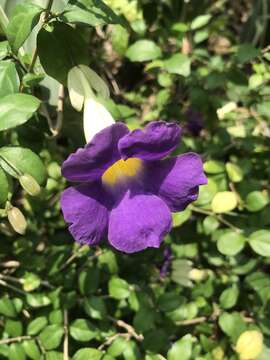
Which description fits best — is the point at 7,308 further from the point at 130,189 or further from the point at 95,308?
the point at 130,189

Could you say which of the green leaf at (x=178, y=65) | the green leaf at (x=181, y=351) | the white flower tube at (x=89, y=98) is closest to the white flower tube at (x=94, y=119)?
the white flower tube at (x=89, y=98)

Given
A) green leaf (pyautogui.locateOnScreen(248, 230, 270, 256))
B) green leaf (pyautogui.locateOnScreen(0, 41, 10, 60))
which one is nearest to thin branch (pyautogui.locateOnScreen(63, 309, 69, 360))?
green leaf (pyautogui.locateOnScreen(248, 230, 270, 256))

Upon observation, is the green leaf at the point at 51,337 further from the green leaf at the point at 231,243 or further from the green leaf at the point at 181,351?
the green leaf at the point at 231,243

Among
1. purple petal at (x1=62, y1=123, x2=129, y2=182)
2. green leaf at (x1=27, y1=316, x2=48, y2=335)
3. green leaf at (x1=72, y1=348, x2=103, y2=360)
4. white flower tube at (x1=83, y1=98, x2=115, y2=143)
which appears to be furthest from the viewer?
green leaf at (x1=27, y1=316, x2=48, y2=335)

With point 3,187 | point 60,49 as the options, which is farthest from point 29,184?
point 60,49

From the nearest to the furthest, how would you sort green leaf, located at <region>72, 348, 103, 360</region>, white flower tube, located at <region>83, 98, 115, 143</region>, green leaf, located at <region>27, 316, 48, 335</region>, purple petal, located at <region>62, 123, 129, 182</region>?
purple petal, located at <region>62, 123, 129, 182</region>, white flower tube, located at <region>83, 98, 115, 143</region>, green leaf, located at <region>72, 348, 103, 360</region>, green leaf, located at <region>27, 316, 48, 335</region>

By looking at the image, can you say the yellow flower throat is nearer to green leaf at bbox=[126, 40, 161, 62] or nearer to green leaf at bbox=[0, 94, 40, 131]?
green leaf at bbox=[0, 94, 40, 131]

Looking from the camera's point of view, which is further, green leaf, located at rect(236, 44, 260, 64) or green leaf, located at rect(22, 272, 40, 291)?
green leaf, located at rect(236, 44, 260, 64)
